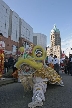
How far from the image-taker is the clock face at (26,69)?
5124 mm

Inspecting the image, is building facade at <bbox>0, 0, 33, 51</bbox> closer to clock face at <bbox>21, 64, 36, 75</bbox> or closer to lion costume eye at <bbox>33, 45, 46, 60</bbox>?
lion costume eye at <bbox>33, 45, 46, 60</bbox>

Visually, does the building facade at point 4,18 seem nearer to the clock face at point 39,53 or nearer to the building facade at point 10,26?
the building facade at point 10,26

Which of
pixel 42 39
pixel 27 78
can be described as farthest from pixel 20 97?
pixel 42 39

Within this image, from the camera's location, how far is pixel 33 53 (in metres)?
5.73

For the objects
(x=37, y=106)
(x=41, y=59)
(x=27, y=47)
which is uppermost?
(x=27, y=47)

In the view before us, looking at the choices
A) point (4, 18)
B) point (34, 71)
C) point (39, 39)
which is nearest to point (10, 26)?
point (4, 18)

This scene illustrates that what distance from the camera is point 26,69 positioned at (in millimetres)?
5156

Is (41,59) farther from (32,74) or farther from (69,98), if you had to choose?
(69,98)

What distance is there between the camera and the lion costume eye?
5.54 meters

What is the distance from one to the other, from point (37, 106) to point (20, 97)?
1.20m

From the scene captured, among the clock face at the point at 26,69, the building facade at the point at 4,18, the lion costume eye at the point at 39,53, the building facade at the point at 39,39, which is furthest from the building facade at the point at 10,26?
the clock face at the point at 26,69

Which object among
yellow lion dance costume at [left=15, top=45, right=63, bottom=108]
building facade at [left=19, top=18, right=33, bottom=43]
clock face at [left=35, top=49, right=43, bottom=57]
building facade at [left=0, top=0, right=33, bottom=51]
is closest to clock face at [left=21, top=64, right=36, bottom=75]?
yellow lion dance costume at [left=15, top=45, right=63, bottom=108]

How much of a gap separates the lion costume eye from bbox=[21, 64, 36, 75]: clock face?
472 mm

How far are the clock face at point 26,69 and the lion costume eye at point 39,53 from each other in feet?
1.55
